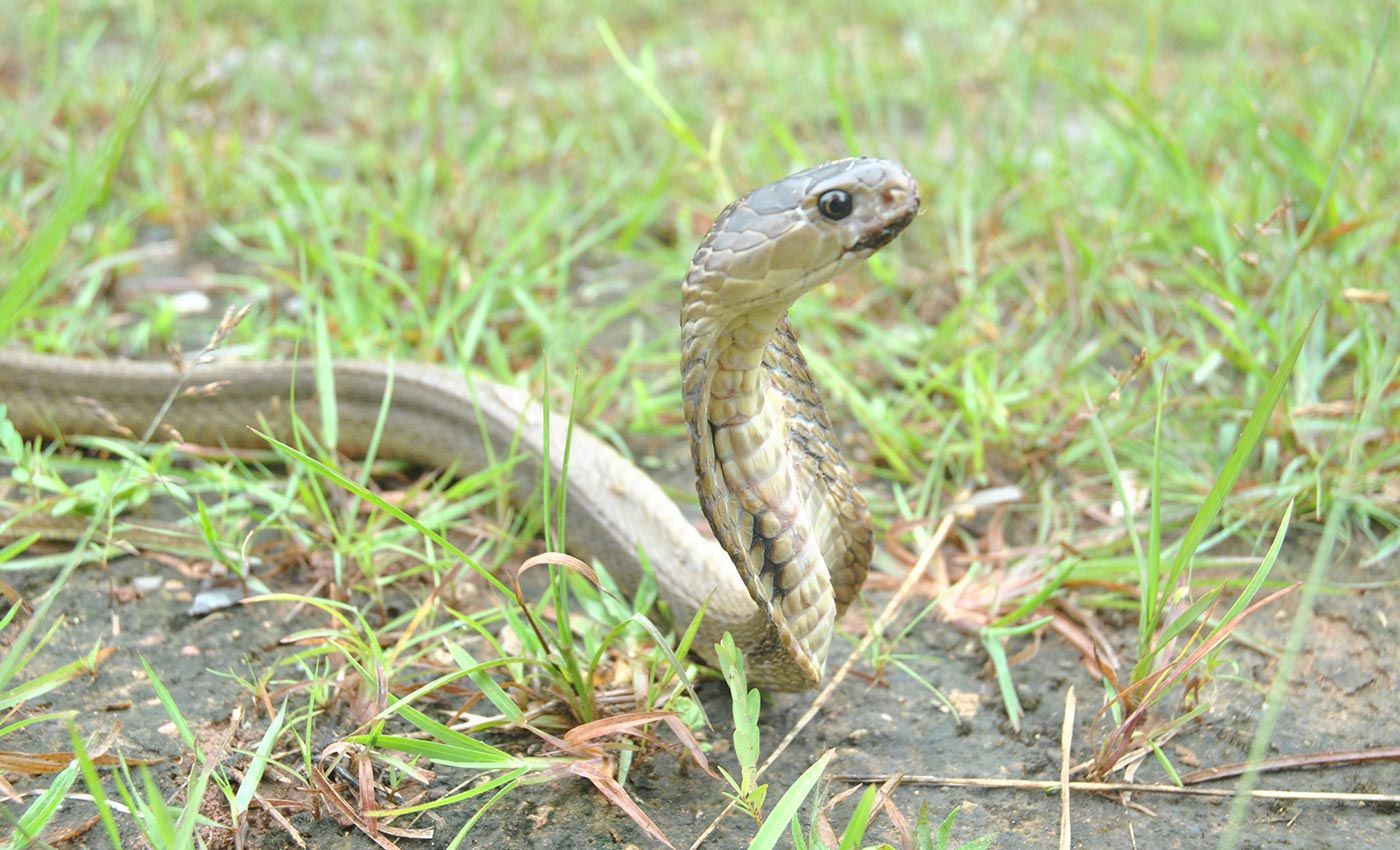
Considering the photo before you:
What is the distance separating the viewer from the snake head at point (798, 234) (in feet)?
6.06

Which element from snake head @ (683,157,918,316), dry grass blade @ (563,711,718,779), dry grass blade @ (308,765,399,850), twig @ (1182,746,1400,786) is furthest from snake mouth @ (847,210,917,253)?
dry grass blade @ (308,765,399,850)

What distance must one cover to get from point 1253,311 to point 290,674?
258 centimetres

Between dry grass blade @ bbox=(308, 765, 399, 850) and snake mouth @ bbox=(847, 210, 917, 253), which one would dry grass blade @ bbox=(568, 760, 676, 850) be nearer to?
dry grass blade @ bbox=(308, 765, 399, 850)

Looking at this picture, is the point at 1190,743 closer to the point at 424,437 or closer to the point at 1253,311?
the point at 1253,311

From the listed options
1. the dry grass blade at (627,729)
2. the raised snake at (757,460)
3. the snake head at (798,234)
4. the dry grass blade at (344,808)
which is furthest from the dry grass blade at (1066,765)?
the dry grass blade at (344,808)

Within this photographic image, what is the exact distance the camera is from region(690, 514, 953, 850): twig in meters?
2.09

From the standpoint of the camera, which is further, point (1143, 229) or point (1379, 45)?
point (1143, 229)

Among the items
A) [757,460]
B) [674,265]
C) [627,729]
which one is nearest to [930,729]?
[627,729]

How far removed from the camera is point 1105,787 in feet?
7.02

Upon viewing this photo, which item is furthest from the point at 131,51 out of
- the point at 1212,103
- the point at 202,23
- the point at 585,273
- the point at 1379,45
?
the point at 1379,45

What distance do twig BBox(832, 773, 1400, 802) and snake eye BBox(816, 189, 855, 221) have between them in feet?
3.30

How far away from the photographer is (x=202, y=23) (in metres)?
6.15

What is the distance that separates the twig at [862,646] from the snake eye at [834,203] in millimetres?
951

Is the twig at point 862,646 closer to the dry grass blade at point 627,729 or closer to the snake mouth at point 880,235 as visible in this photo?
the dry grass blade at point 627,729
